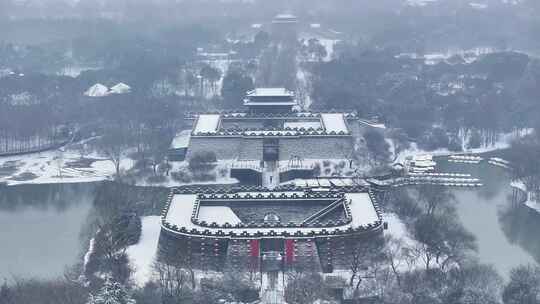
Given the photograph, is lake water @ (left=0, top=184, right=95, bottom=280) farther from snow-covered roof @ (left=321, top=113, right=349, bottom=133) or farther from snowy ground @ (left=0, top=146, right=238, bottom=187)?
snow-covered roof @ (left=321, top=113, right=349, bottom=133)

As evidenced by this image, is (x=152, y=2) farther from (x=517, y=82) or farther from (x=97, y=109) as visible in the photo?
(x=517, y=82)

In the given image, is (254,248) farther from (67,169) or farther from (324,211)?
(67,169)

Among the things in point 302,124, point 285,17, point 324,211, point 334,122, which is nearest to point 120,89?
point 302,124

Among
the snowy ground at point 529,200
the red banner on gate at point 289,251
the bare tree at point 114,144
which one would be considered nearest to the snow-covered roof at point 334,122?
the snowy ground at point 529,200

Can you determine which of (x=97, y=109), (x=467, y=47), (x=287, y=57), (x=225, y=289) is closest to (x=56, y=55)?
(x=97, y=109)

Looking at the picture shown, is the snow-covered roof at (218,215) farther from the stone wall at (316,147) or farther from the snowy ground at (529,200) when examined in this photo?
the snowy ground at (529,200)

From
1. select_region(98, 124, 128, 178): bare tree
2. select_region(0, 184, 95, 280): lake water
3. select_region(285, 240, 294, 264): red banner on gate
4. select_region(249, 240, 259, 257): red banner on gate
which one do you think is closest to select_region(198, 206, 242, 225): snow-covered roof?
select_region(249, 240, 259, 257): red banner on gate
